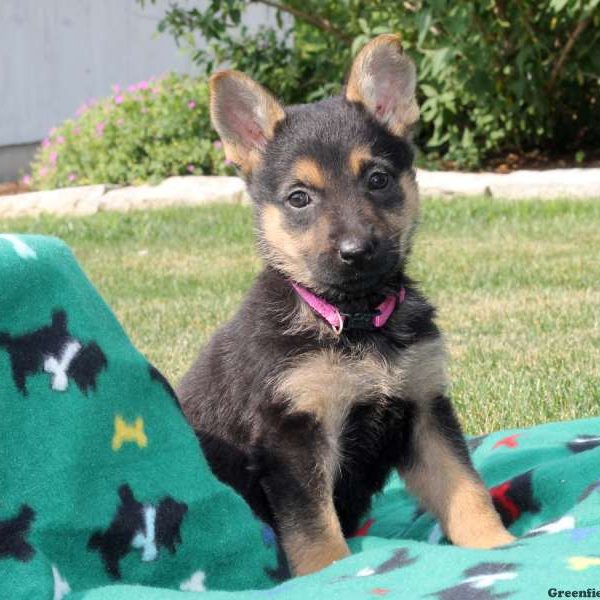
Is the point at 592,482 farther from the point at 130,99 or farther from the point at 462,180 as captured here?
the point at 130,99

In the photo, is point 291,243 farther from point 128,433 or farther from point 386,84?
point 128,433

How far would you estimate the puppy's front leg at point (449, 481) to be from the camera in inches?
144

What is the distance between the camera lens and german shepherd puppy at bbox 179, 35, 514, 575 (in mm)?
3600

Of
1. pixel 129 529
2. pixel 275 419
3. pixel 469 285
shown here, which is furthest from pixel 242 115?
pixel 469 285

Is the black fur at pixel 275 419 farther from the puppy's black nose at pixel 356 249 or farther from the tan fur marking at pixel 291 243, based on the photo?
the puppy's black nose at pixel 356 249

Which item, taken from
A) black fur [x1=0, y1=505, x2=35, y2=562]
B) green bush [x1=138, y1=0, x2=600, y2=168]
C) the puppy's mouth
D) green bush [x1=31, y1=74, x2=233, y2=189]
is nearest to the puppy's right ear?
the puppy's mouth

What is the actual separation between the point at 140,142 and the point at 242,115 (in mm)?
10597

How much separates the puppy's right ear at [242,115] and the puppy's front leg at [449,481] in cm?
110

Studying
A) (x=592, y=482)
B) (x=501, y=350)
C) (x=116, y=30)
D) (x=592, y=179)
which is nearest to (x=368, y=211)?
(x=592, y=482)

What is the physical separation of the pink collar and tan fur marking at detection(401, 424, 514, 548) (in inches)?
14.8

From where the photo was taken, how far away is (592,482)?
12.4 ft

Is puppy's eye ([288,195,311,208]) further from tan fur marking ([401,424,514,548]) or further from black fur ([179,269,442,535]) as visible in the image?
tan fur marking ([401,424,514,548])

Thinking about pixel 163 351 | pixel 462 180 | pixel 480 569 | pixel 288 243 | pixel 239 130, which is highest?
pixel 239 130

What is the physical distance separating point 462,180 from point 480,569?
9445 millimetres
